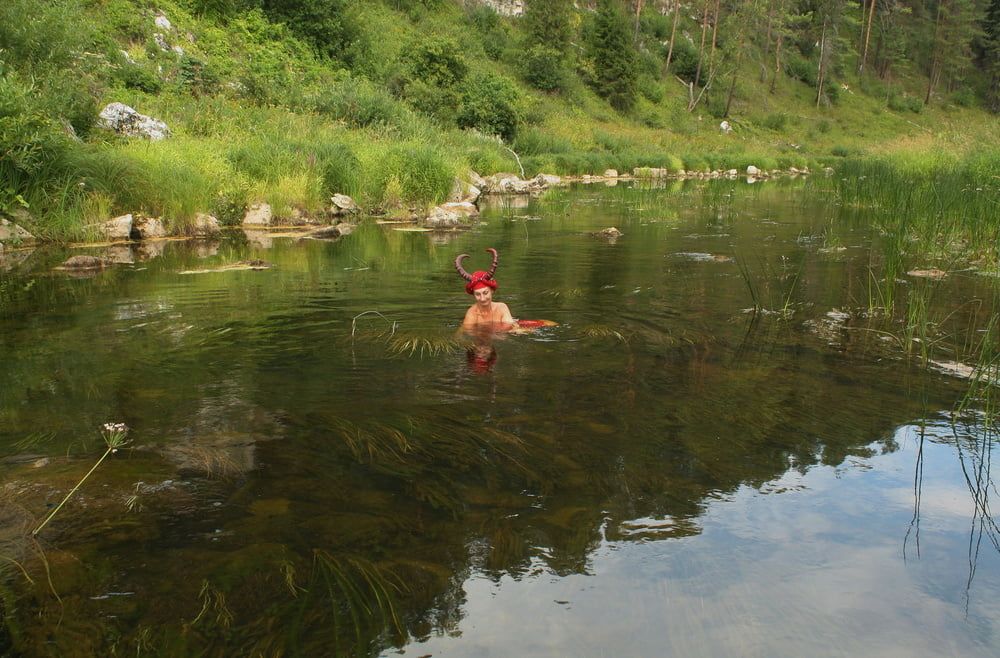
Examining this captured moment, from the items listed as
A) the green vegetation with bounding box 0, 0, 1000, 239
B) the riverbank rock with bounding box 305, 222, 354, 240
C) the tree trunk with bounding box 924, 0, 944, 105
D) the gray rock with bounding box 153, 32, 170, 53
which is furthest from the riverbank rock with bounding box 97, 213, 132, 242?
the tree trunk with bounding box 924, 0, 944, 105

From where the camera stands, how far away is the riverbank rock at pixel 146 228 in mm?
13102

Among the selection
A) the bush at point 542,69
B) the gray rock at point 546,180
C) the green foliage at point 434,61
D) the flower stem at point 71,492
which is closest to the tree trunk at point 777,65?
the bush at point 542,69

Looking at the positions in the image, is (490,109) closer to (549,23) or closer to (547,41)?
(547,41)

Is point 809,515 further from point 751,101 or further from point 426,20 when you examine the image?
point 751,101

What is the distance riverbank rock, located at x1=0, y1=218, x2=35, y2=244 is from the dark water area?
4.76 metres

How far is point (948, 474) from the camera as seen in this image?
13.0 feet

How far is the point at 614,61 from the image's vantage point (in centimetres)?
4706

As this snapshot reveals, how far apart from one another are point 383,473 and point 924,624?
7.94 feet

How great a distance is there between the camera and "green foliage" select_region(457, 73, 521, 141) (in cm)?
3008

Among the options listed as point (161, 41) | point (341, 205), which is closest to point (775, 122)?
point (161, 41)

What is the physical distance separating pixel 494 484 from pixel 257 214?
1252cm

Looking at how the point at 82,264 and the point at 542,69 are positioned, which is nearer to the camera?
the point at 82,264

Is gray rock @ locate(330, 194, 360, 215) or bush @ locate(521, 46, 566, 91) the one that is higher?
bush @ locate(521, 46, 566, 91)

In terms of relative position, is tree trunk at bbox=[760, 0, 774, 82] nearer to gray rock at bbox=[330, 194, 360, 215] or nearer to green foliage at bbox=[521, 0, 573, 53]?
green foliage at bbox=[521, 0, 573, 53]
